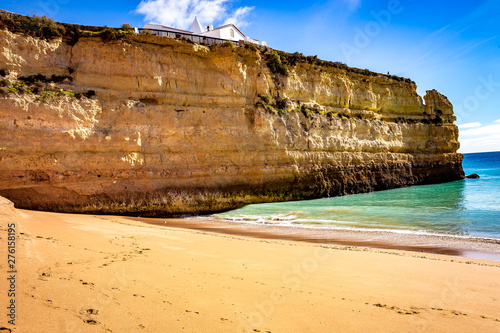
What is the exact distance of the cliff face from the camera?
12.0 metres

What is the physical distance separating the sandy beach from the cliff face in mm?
6545

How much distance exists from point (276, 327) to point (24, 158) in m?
12.1

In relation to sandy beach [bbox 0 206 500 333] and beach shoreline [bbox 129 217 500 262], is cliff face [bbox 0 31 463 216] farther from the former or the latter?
sandy beach [bbox 0 206 500 333]

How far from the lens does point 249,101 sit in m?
18.8

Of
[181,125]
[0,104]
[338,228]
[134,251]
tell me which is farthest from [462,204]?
[0,104]

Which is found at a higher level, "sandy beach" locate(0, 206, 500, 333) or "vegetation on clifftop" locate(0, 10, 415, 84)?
"vegetation on clifftop" locate(0, 10, 415, 84)

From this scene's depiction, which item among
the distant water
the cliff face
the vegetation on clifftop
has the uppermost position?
the vegetation on clifftop

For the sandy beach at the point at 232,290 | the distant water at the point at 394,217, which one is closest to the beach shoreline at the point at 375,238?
the distant water at the point at 394,217

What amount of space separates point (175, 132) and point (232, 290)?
485 inches

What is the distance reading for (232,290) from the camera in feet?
13.1

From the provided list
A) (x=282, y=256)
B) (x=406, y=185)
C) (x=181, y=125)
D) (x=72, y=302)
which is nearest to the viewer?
(x=72, y=302)

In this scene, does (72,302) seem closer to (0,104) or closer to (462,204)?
(0,104)

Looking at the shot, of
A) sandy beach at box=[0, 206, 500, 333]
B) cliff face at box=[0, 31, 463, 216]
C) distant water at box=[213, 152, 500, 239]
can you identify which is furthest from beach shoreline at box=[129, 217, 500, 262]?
cliff face at box=[0, 31, 463, 216]

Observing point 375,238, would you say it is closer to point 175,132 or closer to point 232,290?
point 232,290
